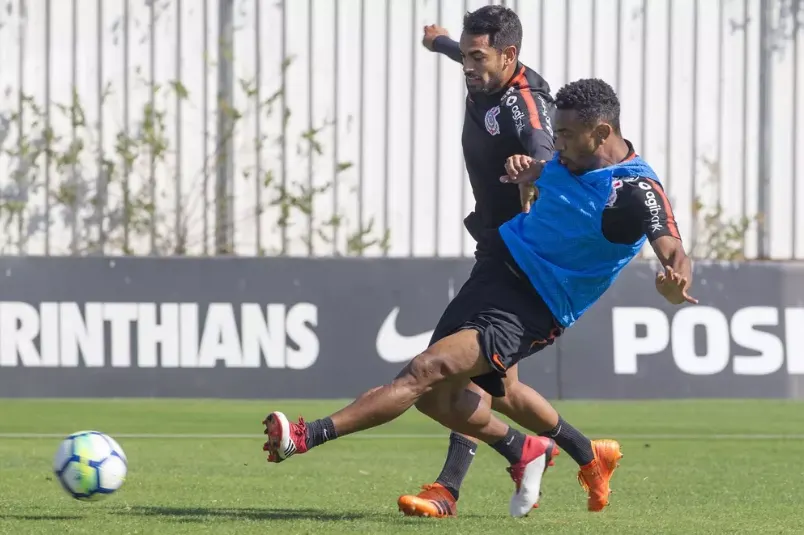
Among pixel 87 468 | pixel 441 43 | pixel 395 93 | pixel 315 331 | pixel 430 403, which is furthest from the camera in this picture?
pixel 395 93

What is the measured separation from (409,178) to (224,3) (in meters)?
2.38

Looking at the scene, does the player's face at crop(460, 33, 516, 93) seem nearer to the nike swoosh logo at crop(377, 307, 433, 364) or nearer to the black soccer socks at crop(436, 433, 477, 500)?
the black soccer socks at crop(436, 433, 477, 500)

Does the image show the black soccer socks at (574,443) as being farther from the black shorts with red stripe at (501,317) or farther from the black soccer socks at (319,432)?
the black soccer socks at (319,432)

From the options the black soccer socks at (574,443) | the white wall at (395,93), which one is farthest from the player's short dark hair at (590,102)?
the white wall at (395,93)

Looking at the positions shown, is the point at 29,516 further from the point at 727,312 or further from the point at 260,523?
the point at 727,312

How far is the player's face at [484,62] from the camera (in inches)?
259

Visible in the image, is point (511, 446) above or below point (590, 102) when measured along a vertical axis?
below

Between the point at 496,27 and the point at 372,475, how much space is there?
104 inches

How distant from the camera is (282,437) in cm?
553

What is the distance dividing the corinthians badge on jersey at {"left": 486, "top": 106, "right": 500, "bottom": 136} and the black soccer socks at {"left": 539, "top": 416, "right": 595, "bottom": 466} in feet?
4.26

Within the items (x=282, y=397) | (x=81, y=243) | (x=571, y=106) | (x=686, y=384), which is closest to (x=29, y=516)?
(x=571, y=106)

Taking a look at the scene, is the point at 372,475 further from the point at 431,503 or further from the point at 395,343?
the point at 395,343

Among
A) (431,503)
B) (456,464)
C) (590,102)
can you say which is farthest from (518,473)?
(590,102)

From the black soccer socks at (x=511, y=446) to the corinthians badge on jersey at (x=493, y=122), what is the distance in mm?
1309
